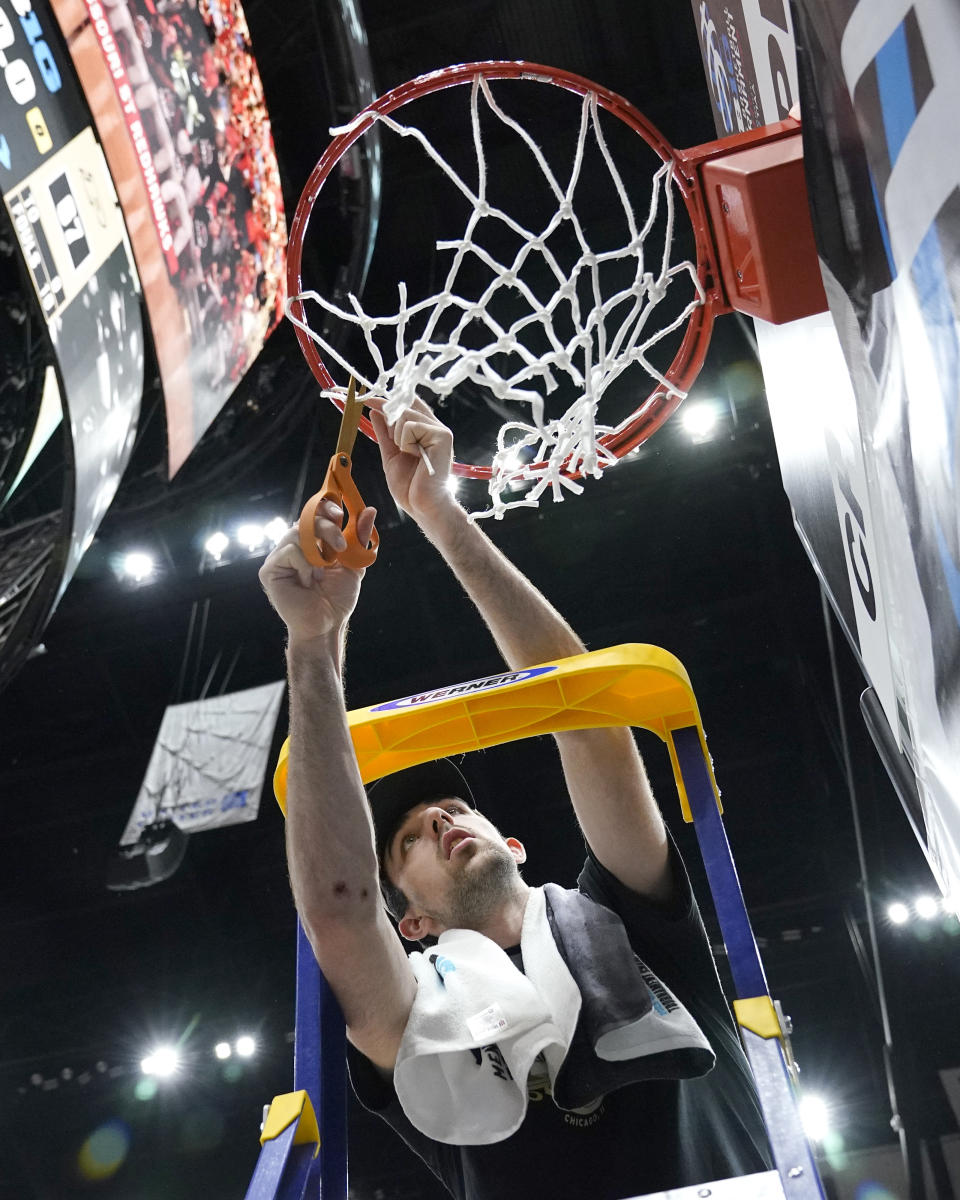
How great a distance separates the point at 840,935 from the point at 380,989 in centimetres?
397

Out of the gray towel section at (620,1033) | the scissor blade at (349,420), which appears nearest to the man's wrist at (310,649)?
the scissor blade at (349,420)

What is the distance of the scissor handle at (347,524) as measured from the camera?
1357mm

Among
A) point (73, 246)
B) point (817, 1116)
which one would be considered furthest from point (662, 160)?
point (817, 1116)

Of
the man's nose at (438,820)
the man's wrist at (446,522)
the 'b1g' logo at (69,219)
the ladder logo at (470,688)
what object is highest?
the 'b1g' logo at (69,219)

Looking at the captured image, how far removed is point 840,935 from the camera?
196 inches

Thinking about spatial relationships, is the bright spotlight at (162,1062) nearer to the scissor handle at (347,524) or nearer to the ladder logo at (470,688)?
the ladder logo at (470,688)

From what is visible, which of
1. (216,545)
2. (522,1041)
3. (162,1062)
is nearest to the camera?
(522,1041)

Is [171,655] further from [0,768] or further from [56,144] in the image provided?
[56,144]

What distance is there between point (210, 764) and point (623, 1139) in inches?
150

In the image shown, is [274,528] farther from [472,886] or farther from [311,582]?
[311,582]

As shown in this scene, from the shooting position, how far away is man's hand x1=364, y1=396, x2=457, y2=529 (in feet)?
5.74

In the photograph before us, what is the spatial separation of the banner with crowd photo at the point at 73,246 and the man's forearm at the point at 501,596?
4.42 feet

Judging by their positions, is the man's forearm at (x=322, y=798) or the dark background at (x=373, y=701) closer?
the man's forearm at (x=322, y=798)

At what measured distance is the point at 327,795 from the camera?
1.46 m
